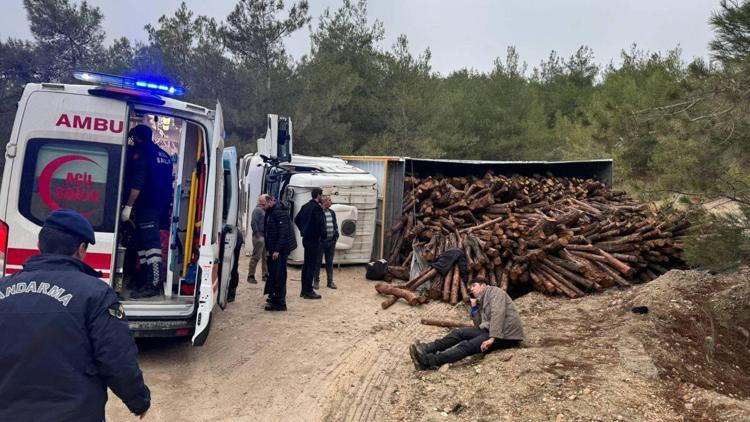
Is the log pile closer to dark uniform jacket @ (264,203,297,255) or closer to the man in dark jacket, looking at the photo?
dark uniform jacket @ (264,203,297,255)

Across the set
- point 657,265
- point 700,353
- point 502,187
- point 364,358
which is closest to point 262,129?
point 502,187

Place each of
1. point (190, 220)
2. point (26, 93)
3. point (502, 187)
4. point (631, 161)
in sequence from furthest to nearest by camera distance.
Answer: point (631, 161) → point (502, 187) → point (190, 220) → point (26, 93)

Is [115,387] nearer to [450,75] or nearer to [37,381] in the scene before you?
[37,381]

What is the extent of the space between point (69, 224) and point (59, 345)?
0.60 m

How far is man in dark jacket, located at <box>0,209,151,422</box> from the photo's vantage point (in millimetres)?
2637

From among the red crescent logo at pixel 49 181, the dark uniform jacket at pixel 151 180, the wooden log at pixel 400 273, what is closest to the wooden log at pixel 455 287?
the wooden log at pixel 400 273

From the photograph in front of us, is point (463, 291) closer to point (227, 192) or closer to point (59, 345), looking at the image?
point (227, 192)

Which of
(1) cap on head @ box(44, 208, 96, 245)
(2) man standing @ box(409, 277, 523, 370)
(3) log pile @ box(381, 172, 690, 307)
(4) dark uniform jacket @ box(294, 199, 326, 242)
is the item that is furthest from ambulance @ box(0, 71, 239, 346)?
(3) log pile @ box(381, 172, 690, 307)

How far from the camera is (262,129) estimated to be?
2361 centimetres

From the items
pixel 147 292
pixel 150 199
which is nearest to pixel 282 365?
pixel 147 292

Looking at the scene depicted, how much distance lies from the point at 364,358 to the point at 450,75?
34994 millimetres

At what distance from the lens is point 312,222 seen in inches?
392

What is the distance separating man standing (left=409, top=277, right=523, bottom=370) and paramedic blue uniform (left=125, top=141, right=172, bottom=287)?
10.5 feet

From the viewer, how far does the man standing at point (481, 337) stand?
686 cm
